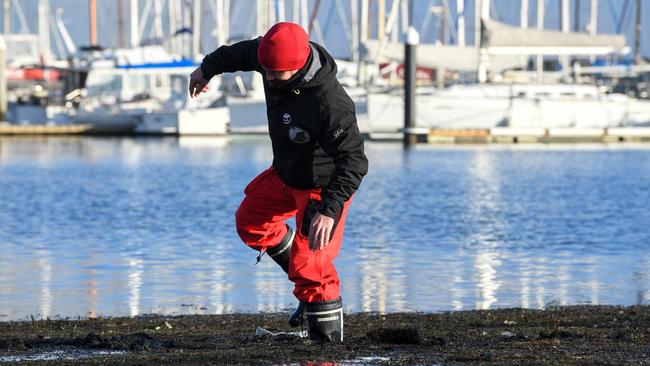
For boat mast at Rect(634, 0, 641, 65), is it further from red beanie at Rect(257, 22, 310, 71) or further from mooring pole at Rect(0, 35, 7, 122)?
red beanie at Rect(257, 22, 310, 71)

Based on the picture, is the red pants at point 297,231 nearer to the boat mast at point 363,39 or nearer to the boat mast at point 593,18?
the boat mast at point 363,39

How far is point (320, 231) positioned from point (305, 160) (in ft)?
1.57

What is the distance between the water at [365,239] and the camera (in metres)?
10.9

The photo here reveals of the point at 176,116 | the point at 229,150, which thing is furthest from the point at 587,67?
the point at 229,150

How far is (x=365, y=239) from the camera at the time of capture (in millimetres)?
16391

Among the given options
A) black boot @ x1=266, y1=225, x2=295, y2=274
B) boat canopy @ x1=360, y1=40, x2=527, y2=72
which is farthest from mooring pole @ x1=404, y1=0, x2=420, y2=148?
black boot @ x1=266, y1=225, x2=295, y2=274

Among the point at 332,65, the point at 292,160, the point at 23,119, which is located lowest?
the point at 23,119

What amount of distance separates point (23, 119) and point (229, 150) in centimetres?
1589

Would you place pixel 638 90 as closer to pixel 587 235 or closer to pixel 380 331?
pixel 587 235

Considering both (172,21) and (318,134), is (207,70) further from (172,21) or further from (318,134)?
(172,21)

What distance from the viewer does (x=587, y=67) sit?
6494 cm

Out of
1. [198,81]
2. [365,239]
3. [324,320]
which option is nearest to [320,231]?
→ [324,320]

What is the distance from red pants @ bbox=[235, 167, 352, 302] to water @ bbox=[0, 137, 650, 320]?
2.47 m

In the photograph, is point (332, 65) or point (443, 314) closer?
point (332, 65)
